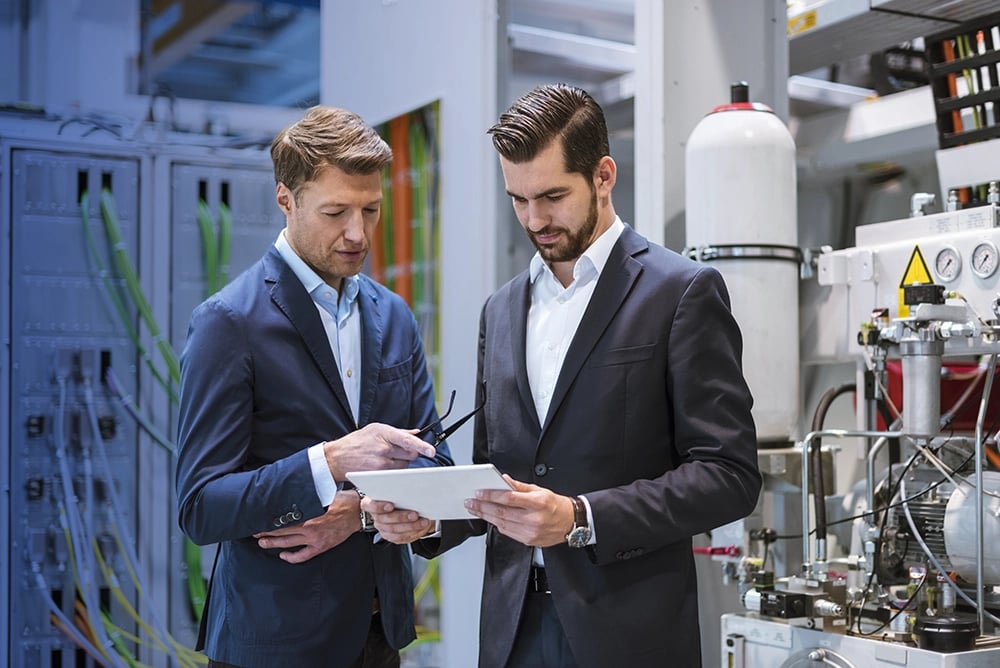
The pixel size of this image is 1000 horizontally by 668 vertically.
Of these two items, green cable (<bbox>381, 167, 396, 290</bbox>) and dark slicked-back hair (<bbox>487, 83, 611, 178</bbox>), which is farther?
green cable (<bbox>381, 167, 396, 290</bbox>)

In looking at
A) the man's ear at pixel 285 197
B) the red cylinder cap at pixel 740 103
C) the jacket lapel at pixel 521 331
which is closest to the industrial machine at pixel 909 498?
the red cylinder cap at pixel 740 103

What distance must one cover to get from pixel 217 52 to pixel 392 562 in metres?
5.01

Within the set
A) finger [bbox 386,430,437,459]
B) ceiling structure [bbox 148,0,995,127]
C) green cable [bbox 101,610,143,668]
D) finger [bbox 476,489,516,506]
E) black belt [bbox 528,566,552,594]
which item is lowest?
green cable [bbox 101,610,143,668]

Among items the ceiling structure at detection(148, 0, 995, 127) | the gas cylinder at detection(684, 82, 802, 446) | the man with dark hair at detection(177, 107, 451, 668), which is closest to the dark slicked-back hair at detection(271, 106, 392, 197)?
the man with dark hair at detection(177, 107, 451, 668)

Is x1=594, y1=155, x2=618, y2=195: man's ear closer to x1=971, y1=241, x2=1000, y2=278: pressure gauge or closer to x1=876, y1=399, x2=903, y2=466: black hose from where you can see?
x1=971, y1=241, x2=1000, y2=278: pressure gauge

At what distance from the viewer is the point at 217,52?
20.2 feet

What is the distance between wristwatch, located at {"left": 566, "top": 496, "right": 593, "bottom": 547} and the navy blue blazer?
40 centimetres

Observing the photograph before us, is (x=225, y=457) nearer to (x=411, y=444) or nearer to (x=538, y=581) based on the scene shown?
(x=411, y=444)

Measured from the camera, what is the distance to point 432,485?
1.35 m

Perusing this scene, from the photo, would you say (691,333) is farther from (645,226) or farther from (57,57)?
(57,57)

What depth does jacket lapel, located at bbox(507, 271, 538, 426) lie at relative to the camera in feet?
5.20

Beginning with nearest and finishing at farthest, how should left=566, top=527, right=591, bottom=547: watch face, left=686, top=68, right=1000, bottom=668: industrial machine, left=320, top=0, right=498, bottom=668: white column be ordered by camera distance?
left=566, top=527, right=591, bottom=547: watch face < left=686, top=68, right=1000, bottom=668: industrial machine < left=320, top=0, right=498, bottom=668: white column

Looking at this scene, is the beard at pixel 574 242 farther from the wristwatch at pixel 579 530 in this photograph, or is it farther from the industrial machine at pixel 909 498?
the industrial machine at pixel 909 498

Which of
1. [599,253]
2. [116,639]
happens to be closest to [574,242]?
[599,253]
